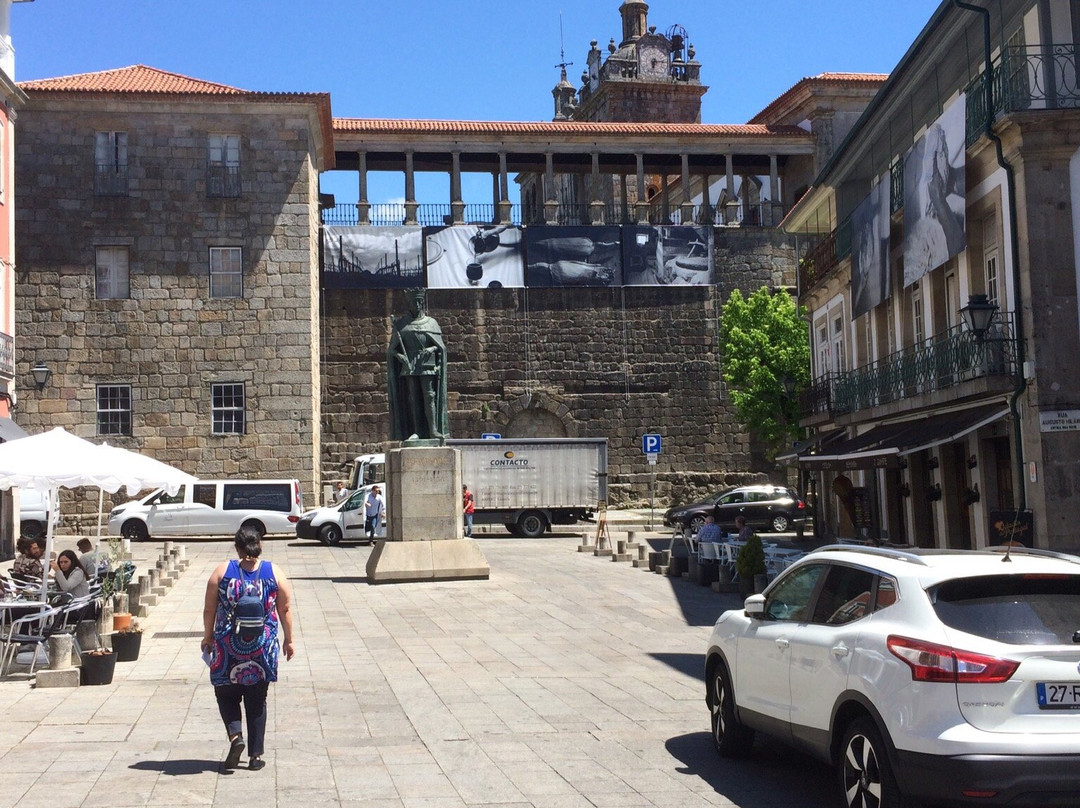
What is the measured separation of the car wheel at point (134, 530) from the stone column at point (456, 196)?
15.1 metres

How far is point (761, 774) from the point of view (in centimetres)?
763

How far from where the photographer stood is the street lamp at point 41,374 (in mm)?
34978

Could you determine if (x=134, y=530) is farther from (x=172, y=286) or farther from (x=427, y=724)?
(x=427, y=724)

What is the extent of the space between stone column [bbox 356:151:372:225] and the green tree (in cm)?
1179

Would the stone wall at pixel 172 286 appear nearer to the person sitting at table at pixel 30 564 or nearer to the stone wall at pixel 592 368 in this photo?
the stone wall at pixel 592 368

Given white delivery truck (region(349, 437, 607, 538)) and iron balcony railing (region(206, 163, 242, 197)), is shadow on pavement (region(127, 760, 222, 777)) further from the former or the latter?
iron balcony railing (region(206, 163, 242, 197))

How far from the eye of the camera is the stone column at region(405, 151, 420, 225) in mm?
43062

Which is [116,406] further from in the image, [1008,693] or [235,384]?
[1008,693]

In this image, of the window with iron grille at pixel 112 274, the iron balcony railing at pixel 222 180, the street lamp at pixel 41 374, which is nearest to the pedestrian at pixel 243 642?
the street lamp at pixel 41 374

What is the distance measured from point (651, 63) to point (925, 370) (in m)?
48.9

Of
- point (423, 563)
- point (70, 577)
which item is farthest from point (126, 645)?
point (423, 563)

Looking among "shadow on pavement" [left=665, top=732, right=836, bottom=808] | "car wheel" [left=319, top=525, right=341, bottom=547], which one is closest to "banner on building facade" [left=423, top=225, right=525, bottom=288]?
"car wheel" [left=319, top=525, right=341, bottom=547]

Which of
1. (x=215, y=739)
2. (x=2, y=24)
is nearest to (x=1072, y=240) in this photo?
(x=215, y=739)

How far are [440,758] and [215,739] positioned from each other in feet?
5.39
